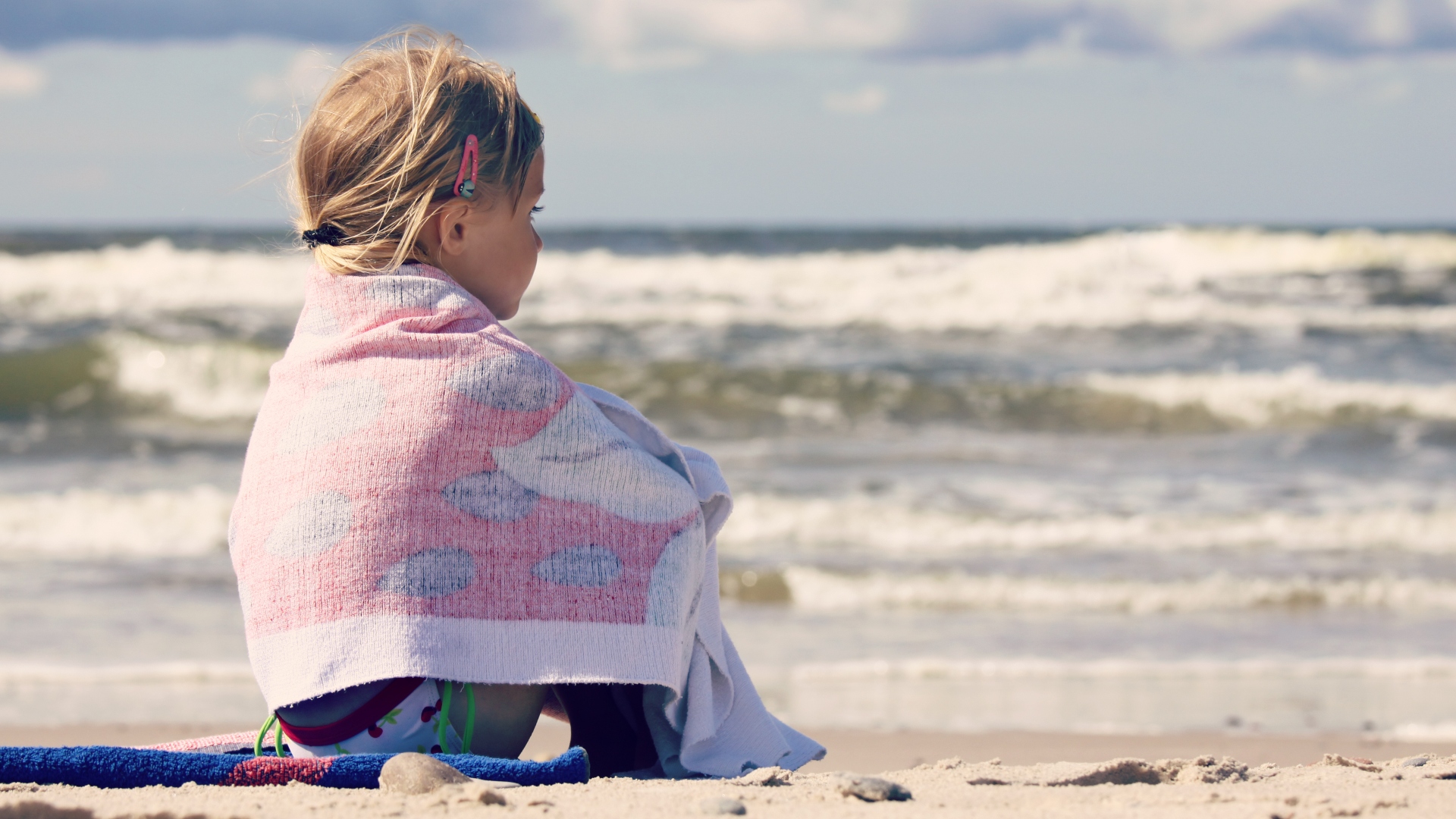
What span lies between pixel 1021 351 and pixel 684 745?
12.0 meters

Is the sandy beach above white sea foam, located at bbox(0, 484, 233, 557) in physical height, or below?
above

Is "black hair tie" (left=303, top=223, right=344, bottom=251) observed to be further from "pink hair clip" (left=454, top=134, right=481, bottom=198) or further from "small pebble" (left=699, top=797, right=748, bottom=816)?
"small pebble" (left=699, top=797, right=748, bottom=816)

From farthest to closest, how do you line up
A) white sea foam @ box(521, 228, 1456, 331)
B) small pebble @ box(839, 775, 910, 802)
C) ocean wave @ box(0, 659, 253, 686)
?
white sea foam @ box(521, 228, 1456, 331) → ocean wave @ box(0, 659, 253, 686) → small pebble @ box(839, 775, 910, 802)

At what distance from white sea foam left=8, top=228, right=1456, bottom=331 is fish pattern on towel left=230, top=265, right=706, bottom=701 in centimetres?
1319

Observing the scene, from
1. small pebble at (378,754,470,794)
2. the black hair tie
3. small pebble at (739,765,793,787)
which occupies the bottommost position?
small pebble at (739,765,793,787)

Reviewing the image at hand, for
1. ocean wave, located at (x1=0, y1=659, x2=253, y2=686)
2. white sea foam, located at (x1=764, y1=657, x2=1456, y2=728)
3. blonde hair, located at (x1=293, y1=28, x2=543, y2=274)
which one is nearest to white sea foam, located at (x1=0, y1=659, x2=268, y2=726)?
ocean wave, located at (x1=0, y1=659, x2=253, y2=686)

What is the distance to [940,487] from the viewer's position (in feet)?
23.4

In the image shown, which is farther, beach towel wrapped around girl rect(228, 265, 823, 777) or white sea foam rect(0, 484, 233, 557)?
white sea foam rect(0, 484, 233, 557)

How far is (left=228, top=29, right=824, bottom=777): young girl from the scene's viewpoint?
1729mm

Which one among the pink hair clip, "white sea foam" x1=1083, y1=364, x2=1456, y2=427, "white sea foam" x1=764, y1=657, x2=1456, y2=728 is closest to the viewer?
the pink hair clip

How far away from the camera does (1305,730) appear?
3.58 meters

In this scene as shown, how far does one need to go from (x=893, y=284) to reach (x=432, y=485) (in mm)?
17175

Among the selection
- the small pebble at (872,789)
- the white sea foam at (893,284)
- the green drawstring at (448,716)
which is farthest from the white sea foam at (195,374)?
the small pebble at (872,789)

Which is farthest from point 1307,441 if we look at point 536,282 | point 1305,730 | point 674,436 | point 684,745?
point 536,282
